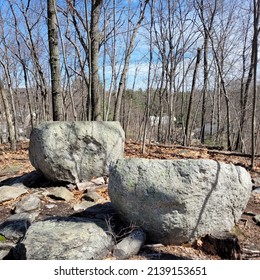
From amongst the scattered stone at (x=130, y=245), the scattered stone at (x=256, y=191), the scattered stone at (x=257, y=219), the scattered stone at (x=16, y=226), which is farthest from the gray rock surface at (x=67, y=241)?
the scattered stone at (x=256, y=191)

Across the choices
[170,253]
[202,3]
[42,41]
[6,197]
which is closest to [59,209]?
[6,197]

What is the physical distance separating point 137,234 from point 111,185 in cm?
62

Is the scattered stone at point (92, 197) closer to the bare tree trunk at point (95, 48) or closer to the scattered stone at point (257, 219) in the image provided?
the scattered stone at point (257, 219)

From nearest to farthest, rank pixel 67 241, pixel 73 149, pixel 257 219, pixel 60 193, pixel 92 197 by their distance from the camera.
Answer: pixel 67 241
pixel 257 219
pixel 92 197
pixel 60 193
pixel 73 149

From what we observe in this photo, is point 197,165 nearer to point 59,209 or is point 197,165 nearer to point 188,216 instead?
point 188,216

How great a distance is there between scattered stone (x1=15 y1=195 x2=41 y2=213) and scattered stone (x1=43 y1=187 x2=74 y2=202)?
27 centimetres

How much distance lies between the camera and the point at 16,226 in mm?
3408

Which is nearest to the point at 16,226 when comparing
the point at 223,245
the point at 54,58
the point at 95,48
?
the point at 223,245

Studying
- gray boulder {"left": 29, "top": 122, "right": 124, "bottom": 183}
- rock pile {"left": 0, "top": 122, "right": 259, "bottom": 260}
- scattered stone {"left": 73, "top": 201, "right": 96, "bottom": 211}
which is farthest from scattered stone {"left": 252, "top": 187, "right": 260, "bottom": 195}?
scattered stone {"left": 73, "top": 201, "right": 96, "bottom": 211}

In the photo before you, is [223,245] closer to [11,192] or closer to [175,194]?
[175,194]

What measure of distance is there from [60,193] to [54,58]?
3272 mm

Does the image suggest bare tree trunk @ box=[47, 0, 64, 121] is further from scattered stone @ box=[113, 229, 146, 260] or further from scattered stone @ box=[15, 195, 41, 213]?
scattered stone @ box=[113, 229, 146, 260]

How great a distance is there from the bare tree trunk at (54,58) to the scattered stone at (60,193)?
2288 millimetres

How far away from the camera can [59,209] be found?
405 centimetres
